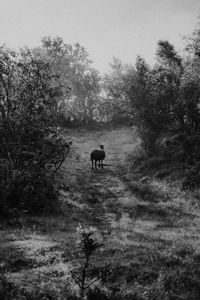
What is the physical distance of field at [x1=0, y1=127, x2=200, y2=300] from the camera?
36.6 ft

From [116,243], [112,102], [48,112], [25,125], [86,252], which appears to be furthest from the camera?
[112,102]

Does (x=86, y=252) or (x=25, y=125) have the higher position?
(x=25, y=125)

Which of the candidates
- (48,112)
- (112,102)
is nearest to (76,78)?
(112,102)

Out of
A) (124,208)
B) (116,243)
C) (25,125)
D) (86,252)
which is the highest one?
(25,125)

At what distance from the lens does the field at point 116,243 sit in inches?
439

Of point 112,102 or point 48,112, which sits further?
point 112,102

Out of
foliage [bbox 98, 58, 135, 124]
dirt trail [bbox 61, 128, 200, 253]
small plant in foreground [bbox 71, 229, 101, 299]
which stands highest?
foliage [bbox 98, 58, 135, 124]

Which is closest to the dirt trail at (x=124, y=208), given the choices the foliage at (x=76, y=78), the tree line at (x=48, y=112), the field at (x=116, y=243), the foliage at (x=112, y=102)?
the field at (x=116, y=243)

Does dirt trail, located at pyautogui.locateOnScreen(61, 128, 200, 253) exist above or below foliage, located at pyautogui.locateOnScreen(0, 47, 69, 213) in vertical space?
below

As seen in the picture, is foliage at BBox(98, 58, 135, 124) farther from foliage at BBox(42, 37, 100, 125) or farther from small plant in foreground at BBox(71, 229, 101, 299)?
small plant in foreground at BBox(71, 229, 101, 299)

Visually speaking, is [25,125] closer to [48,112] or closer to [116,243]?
[48,112]

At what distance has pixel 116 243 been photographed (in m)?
15.5

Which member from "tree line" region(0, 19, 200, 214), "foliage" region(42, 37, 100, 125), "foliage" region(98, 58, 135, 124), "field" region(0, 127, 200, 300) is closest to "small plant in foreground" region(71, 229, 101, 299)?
"field" region(0, 127, 200, 300)

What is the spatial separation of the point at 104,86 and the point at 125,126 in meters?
26.7
